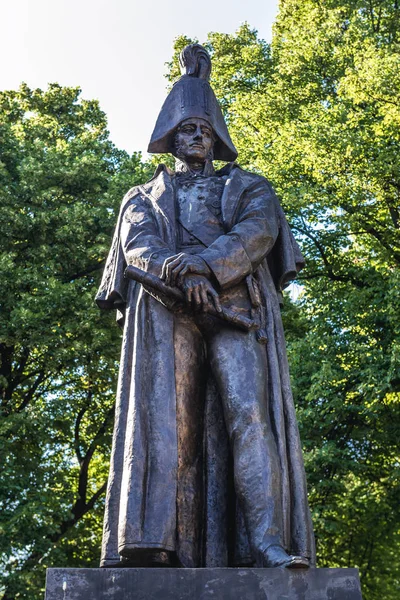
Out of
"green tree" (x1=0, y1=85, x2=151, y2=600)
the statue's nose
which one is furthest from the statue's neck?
"green tree" (x1=0, y1=85, x2=151, y2=600)

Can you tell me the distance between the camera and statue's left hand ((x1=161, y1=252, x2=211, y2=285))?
4.86 meters

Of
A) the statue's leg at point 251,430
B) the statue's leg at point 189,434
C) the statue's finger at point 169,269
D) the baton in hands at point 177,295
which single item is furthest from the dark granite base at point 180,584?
the statue's finger at point 169,269

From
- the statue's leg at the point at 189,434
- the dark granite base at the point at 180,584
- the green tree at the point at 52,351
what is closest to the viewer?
the dark granite base at the point at 180,584

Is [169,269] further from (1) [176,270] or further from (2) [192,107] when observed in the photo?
(2) [192,107]

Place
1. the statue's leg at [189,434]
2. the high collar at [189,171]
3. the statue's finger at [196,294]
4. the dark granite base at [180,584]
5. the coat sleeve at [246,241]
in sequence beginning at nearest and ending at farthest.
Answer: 1. the dark granite base at [180,584]
2. the statue's leg at [189,434]
3. the statue's finger at [196,294]
4. the coat sleeve at [246,241]
5. the high collar at [189,171]

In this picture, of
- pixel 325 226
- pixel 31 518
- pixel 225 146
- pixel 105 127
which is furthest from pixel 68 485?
pixel 225 146

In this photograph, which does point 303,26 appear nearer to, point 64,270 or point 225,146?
point 64,270

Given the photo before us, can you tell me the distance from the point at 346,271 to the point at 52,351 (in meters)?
6.25

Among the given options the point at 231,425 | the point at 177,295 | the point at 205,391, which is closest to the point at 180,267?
the point at 177,295

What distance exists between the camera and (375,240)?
1791 centimetres

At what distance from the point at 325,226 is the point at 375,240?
123cm

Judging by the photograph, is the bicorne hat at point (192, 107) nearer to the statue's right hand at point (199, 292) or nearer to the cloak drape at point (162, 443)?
the cloak drape at point (162, 443)

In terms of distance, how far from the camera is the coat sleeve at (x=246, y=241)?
498 centimetres

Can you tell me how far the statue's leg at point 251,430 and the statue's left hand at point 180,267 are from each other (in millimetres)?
403
